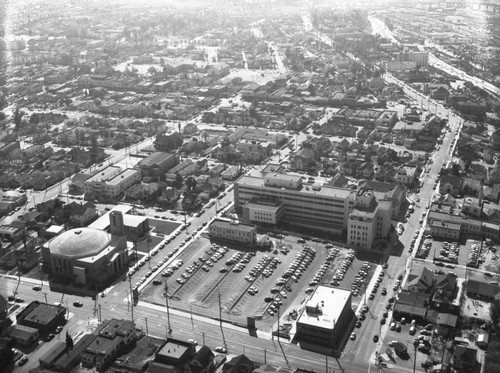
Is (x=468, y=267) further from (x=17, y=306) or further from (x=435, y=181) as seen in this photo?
(x=17, y=306)

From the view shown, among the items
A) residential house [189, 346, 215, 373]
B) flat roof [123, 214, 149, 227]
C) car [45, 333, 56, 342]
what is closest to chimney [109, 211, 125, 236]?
flat roof [123, 214, 149, 227]

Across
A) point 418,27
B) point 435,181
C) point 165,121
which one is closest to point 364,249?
point 435,181

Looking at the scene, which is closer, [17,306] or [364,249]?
[17,306]

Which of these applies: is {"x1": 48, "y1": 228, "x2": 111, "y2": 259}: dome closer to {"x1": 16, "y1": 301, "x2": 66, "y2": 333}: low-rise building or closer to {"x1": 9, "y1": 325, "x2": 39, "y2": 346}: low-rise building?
{"x1": 16, "y1": 301, "x2": 66, "y2": 333}: low-rise building

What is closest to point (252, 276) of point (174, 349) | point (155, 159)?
point (174, 349)

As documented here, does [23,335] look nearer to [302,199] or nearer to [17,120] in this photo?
[302,199]

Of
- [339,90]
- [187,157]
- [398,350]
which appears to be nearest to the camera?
[398,350]
